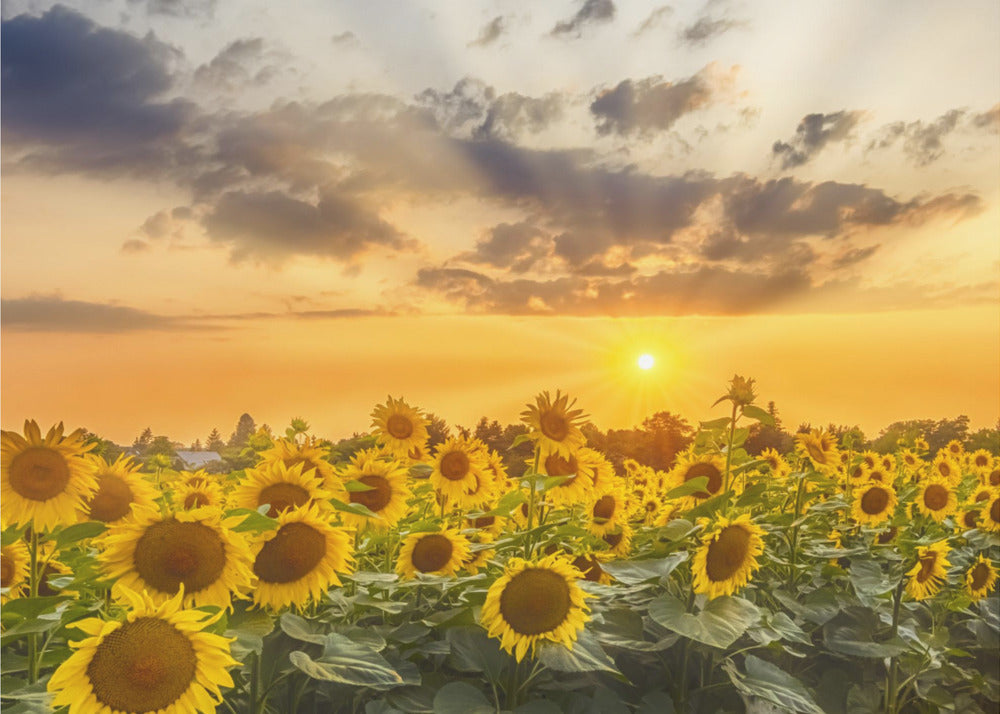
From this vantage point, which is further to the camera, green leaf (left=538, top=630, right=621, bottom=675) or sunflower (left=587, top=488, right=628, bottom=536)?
sunflower (left=587, top=488, right=628, bottom=536)

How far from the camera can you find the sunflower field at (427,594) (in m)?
2.28

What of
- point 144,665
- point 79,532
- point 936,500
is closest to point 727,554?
point 144,665

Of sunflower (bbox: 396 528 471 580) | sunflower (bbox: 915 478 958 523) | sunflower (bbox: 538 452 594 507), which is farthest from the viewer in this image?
sunflower (bbox: 915 478 958 523)

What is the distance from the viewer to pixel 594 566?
150 inches

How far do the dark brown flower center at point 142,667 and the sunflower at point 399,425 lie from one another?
8.84 ft

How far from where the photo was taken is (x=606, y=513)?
4.87 meters

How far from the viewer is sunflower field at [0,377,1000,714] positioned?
2.28 m

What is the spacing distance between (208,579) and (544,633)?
1.11 meters

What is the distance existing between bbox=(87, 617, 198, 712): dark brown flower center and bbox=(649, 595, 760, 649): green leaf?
5.39 feet

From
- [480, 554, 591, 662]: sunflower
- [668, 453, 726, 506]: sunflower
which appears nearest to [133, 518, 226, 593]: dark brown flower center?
[480, 554, 591, 662]: sunflower

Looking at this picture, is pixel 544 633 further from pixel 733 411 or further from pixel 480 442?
pixel 480 442

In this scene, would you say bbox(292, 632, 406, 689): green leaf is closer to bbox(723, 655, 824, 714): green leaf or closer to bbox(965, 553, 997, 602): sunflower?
bbox(723, 655, 824, 714): green leaf

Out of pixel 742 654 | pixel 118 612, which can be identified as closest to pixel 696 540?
pixel 742 654

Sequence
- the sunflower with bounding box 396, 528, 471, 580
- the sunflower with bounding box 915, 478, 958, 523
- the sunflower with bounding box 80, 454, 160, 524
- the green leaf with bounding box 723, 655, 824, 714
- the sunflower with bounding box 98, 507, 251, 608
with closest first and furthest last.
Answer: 1. the sunflower with bounding box 98, 507, 251, 608
2. the green leaf with bounding box 723, 655, 824, 714
3. the sunflower with bounding box 80, 454, 160, 524
4. the sunflower with bounding box 396, 528, 471, 580
5. the sunflower with bounding box 915, 478, 958, 523
